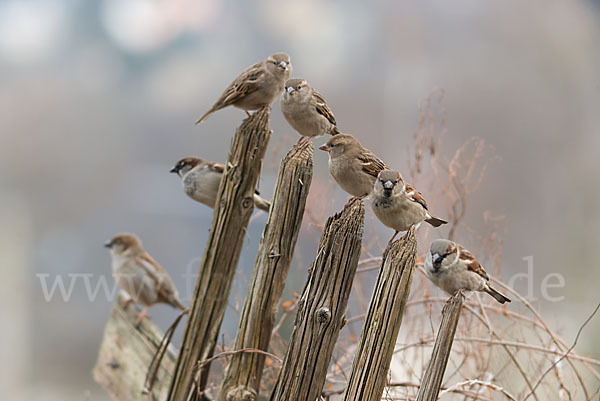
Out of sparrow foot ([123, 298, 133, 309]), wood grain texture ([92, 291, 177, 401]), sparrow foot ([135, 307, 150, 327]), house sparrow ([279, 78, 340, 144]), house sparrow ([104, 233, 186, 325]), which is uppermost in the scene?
house sparrow ([279, 78, 340, 144])

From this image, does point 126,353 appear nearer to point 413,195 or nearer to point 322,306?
point 322,306

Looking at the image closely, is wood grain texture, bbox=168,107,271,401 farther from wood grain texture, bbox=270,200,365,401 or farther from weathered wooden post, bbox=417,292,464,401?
weathered wooden post, bbox=417,292,464,401

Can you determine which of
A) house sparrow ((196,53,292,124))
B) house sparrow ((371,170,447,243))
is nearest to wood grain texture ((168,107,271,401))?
house sparrow ((196,53,292,124))

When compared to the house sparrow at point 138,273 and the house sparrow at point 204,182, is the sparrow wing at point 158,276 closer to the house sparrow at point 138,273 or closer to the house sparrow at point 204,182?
the house sparrow at point 138,273

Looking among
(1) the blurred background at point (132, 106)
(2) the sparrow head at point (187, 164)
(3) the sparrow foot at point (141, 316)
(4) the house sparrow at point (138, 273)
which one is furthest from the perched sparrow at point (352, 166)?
(1) the blurred background at point (132, 106)

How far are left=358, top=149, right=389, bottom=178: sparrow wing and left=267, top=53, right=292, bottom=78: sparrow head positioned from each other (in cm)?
54

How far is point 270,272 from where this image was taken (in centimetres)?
169

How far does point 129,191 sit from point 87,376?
3.94 feet

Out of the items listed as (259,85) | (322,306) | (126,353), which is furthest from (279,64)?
(126,353)

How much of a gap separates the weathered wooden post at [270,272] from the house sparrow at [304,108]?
0.20m

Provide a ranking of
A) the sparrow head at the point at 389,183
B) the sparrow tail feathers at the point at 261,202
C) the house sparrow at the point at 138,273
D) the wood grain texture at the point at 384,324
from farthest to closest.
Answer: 1. the house sparrow at the point at 138,273
2. the sparrow tail feathers at the point at 261,202
3. the sparrow head at the point at 389,183
4. the wood grain texture at the point at 384,324

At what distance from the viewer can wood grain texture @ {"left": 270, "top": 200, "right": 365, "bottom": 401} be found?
138 cm

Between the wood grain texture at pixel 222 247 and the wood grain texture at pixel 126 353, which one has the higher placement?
the wood grain texture at pixel 222 247

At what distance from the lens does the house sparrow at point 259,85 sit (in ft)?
6.81
